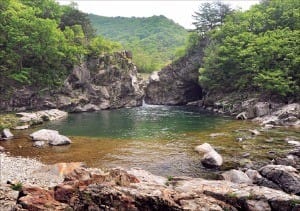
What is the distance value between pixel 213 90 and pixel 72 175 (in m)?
55.1

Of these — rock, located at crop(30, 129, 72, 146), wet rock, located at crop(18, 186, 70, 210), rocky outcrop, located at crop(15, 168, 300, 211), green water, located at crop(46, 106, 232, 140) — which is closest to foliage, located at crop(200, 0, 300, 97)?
green water, located at crop(46, 106, 232, 140)

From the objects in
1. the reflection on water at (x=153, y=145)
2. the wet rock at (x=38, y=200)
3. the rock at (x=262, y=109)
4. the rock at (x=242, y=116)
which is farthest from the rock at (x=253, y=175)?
the rock at (x=262, y=109)

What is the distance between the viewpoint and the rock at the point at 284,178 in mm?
18656

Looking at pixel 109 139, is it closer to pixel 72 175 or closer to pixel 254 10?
pixel 72 175

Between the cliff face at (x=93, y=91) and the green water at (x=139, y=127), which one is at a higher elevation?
the cliff face at (x=93, y=91)

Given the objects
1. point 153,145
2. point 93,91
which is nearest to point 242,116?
point 153,145

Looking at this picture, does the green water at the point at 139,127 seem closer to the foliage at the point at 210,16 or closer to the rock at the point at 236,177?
the rock at the point at 236,177

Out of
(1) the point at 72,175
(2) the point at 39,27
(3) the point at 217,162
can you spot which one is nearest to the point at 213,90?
(2) the point at 39,27

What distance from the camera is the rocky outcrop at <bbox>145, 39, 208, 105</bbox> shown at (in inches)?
3162

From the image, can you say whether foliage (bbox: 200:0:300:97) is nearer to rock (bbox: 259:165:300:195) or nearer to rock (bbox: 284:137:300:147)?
rock (bbox: 284:137:300:147)

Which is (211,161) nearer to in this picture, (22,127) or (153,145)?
(153,145)

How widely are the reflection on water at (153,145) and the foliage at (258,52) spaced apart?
1195 cm

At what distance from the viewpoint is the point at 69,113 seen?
203ft

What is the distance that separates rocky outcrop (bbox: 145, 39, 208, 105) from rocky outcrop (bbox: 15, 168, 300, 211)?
64528mm
